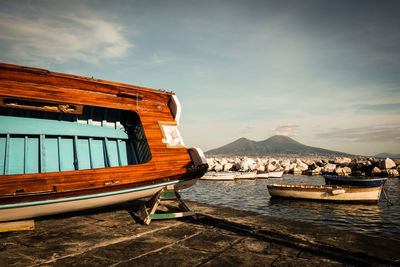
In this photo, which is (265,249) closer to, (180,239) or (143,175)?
(180,239)

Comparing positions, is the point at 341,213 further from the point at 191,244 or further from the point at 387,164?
the point at 387,164

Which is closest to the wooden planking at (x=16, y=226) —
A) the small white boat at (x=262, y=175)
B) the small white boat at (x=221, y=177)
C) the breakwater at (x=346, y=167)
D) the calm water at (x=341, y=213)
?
the calm water at (x=341, y=213)

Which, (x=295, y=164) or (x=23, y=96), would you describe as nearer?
(x=23, y=96)

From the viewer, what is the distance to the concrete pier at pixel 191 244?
12.7 ft

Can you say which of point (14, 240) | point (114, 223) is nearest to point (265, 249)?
point (114, 223)

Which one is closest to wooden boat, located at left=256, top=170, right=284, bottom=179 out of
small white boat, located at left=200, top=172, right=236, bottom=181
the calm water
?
small white boat, located at left=200, top=172, right=236, bottom=181

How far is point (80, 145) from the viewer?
812cm

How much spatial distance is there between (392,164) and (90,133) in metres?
49.1

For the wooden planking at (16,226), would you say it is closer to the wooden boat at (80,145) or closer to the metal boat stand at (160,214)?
the wooden boat at (80,145)

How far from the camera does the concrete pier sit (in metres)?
3.87

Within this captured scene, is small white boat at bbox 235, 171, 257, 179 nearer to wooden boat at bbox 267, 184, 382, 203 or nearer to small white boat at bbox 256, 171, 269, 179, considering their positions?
small white boat at bbox 256, 171, 269, 179

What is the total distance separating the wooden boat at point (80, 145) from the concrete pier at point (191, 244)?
0.77 m

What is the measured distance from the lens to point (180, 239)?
4914 millimetres

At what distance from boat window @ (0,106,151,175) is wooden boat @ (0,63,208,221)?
0.03 meters
